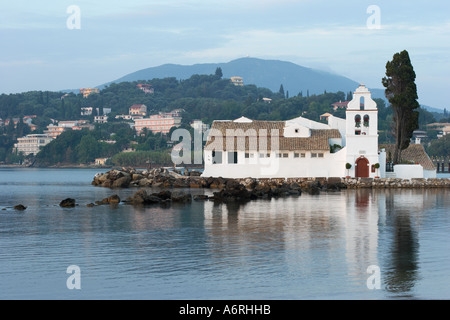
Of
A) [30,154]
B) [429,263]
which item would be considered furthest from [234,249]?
[30,154]

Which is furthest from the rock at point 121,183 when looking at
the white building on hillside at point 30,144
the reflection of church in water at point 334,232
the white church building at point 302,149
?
the white building on hillside at point 30,144

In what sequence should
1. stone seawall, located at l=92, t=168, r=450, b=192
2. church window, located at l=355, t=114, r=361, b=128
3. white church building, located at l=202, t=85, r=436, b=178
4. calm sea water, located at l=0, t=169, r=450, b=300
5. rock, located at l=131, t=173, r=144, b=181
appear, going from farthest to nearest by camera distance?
rock, located at l=131, t=173, r=144, b=181 → church window, located at l=355, t=114, r=361, b=128 → white church building, located at l=202, t=85, r=436, b=178 → stone seawall, located at l=92, t=168, r=450, b=192 → calm sea water, located at l=0, t=169, r=450, b=300

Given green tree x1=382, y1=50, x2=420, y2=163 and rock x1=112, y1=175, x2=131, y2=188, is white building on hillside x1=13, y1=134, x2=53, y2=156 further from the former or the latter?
green tree x1=382, y1=50, x2=420, y2=163

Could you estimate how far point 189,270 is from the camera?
Result: 51.9 feet

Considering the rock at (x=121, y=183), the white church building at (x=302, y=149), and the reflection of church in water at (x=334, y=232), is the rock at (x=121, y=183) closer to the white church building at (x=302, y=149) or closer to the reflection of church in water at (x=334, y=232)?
the white church building at (x=302, y=149)

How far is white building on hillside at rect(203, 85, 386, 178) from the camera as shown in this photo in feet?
155

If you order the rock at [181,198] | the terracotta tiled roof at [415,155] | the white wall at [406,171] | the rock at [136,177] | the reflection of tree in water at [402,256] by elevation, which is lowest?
the reflection of tree in water at [402,256]

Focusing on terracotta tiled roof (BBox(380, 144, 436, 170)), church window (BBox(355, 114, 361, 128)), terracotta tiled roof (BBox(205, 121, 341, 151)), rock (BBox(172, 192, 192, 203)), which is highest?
church window (BBox(355, 114, 361, 128))

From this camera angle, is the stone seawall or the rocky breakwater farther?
the rocky breakwater

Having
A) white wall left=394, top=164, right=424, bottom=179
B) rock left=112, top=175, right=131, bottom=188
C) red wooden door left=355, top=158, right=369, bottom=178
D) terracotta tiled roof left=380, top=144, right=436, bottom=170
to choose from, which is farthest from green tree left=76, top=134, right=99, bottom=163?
red wooden door left=355, top=158, right=369, bottom=178

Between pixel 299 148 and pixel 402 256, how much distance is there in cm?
3188

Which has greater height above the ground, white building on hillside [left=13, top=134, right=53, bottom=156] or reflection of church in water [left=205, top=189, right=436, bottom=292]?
white building on hillside [left=13, top=134, right=53, bottom=156]

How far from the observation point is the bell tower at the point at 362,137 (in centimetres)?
4709
